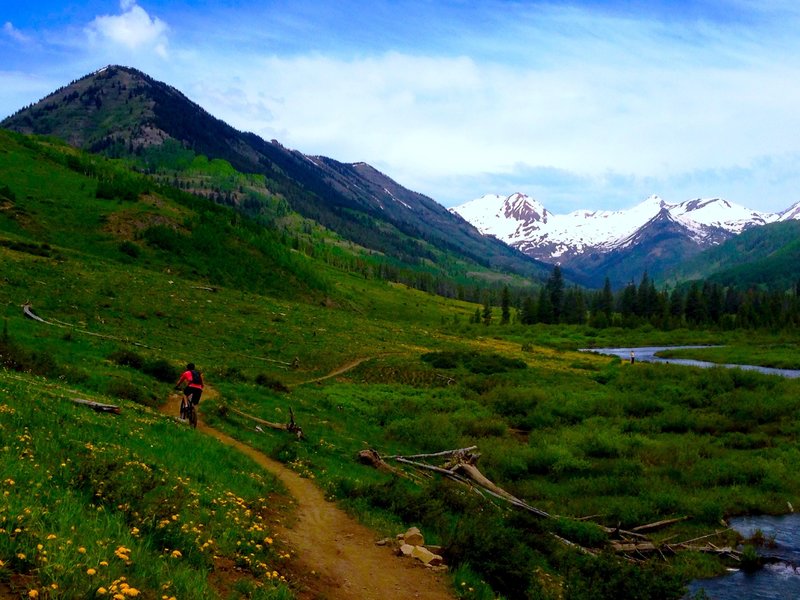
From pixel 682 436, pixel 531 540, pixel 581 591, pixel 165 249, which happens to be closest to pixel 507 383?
pixel 682 436

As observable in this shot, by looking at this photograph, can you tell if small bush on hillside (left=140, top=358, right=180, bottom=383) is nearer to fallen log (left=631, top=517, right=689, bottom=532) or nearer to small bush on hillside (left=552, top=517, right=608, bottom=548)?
small bush on hillside (left=552, top=517, right=608, bottom=548)

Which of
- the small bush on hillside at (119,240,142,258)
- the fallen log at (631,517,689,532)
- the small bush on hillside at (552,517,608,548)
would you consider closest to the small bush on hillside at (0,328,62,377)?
the small bush on hillside at (552,517,608,548)

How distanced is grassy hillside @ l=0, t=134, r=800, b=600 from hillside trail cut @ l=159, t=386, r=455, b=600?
683mm

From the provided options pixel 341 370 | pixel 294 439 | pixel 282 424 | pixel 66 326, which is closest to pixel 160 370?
pixel 282 424

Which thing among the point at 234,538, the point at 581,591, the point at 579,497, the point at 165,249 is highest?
the point at 165,249

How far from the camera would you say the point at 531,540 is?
2036 cm

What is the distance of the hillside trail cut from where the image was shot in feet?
41.9

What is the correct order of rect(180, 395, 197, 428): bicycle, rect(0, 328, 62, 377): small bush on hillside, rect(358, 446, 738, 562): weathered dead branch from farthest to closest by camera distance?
rect(0, 328, 62, 377): small bush on hillside, rect(180, 395, 197, 428): bicycle, rect(358, 446, 738, 562): weathered dead branch

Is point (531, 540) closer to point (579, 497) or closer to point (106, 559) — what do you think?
point (579, 497)

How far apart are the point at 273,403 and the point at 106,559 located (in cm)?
2638

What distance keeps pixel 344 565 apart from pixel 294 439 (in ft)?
45.3

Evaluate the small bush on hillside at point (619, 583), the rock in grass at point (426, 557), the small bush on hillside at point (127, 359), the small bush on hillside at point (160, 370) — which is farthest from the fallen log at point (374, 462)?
the small bush on hillside at point (127, 359)

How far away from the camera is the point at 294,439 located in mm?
27516

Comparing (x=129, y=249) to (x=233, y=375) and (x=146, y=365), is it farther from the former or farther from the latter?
(x=146, y=365)
